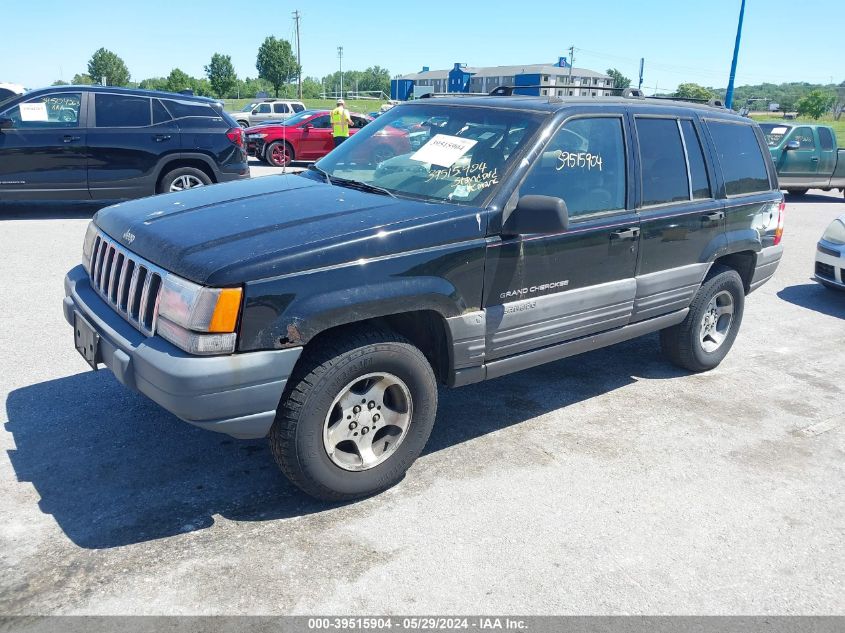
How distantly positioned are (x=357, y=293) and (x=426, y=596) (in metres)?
1.30

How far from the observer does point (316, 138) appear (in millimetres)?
18531

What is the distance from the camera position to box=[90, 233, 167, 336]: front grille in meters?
3.28

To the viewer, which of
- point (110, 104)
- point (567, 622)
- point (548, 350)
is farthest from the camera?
point (110, 104)

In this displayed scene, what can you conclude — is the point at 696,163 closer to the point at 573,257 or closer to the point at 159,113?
the point at 573,257

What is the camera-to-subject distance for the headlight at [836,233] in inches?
311

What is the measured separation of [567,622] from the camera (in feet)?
9.20

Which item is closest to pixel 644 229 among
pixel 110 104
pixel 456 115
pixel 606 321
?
pixel 606 321

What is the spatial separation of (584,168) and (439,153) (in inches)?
33.7

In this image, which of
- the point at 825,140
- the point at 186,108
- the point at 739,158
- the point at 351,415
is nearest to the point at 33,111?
the point at 186,108

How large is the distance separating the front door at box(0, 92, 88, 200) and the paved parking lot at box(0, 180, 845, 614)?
5.35m

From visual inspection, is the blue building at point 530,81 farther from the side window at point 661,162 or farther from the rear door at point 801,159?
the rear door at point 801,159

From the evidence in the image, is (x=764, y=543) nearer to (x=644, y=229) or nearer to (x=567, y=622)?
(x=567, y=622)

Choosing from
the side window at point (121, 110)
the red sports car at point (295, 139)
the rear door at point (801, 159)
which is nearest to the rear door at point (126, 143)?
the side window at point (121, 110)

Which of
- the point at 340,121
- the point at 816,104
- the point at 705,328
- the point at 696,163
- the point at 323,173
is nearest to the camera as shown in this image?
the point at 323,173
